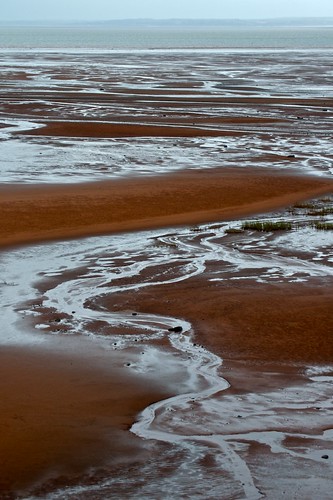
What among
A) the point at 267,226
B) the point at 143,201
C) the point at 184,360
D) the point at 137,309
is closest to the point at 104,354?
the point at 184,360

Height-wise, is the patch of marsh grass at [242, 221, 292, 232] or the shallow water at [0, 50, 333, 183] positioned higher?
the shallow water at [0, 50, 333, 183]

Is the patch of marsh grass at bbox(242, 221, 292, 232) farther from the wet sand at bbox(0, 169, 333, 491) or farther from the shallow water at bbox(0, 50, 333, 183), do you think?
the shallow water at bbox(0, 50, 333, 183)

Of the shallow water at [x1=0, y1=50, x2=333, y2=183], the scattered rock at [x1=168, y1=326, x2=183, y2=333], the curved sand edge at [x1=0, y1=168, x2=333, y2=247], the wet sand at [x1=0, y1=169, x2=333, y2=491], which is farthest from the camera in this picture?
the shallow water at [x1=0, y1=50, x2=333, y2=183]

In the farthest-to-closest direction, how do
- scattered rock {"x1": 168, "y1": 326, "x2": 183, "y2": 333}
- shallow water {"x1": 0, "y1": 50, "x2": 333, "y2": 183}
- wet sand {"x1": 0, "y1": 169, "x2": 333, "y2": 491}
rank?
shallow water {"x1": 0, "y1": 50, "x2": 333, "y2": 183} → scattered rock {"x1": 168, "y1": 326, "x2": 183, "y2": 333} → wet sand {"x1": 0, "y1": 169, "x2": 333, "y2": 491}

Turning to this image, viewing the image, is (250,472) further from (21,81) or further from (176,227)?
(21,81)

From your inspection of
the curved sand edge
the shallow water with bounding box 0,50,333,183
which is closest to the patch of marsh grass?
the curved sand edge

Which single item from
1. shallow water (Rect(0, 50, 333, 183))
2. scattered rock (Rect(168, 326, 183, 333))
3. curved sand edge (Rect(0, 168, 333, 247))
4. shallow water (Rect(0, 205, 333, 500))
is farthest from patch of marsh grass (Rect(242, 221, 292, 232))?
scattered rock (Rect(168, 326, 183, 333))

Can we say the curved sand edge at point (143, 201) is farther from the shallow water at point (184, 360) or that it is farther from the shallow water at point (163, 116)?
the shallow water at point (163, 116)

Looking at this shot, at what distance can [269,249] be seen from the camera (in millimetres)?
14922

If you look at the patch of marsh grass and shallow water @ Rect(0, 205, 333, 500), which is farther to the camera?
the patch of marsh grass

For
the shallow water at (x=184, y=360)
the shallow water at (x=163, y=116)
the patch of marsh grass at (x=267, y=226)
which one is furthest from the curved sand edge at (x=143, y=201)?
the patch of marsh grass at (x=267, y=226)

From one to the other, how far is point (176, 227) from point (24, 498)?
35.3ft

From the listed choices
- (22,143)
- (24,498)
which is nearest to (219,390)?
(24,498)

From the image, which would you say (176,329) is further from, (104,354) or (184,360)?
(104,354)
